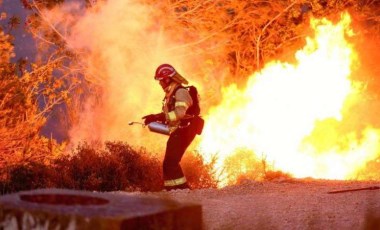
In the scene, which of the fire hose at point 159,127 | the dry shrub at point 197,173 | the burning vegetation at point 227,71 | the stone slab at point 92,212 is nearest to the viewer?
the stone slab at point 92,212

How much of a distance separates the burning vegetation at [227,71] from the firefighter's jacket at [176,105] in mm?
3539

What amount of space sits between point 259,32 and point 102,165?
6.59m

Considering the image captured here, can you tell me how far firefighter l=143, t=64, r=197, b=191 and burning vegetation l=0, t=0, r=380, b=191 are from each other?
336 centimetres

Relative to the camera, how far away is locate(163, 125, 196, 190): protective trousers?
10.0 meters

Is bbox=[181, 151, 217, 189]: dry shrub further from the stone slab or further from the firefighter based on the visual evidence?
the stone slab

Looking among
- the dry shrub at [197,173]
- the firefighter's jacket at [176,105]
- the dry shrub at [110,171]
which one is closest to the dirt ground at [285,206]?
the firefighter's jacket at [176,105]

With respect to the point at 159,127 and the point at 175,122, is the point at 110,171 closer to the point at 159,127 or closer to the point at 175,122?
the point at 159,127

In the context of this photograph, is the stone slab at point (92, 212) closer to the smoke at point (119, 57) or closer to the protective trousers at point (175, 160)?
the protective trousers at point (175, 160)

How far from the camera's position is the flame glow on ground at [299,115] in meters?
14.5

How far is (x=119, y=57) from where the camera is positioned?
49.5 feet

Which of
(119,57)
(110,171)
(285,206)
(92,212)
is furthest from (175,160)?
(119,57)

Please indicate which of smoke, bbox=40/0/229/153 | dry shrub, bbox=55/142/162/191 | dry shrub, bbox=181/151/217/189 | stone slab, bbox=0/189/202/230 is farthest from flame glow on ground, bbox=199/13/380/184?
stone slab, bbox=0/189/202/230

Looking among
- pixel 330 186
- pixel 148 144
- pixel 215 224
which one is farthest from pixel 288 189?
pixel 148 144

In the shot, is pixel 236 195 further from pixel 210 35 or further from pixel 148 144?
pixel 210 35
